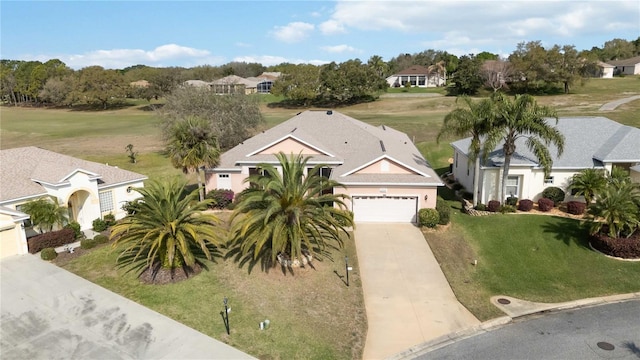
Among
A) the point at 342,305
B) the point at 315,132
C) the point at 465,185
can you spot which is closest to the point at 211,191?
the point at 315,132

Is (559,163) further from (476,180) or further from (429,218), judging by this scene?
(429,218)

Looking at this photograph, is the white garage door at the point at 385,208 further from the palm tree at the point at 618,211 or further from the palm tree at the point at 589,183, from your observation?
the palm tree at the point at 589,183

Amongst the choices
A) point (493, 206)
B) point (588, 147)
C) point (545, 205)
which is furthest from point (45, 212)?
point (588, 147)

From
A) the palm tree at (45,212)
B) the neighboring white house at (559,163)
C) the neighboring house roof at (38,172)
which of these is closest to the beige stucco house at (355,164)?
the neighboring white house at (559,163)

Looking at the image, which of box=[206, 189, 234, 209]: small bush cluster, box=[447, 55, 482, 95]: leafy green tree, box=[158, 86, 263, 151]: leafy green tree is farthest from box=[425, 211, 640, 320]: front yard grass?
box=[447, 55, 482, 95]: leafy green tree

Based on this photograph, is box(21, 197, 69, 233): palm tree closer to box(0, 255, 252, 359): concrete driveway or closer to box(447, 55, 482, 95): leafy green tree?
box(0, 255, 252, 359): concrete driveway
